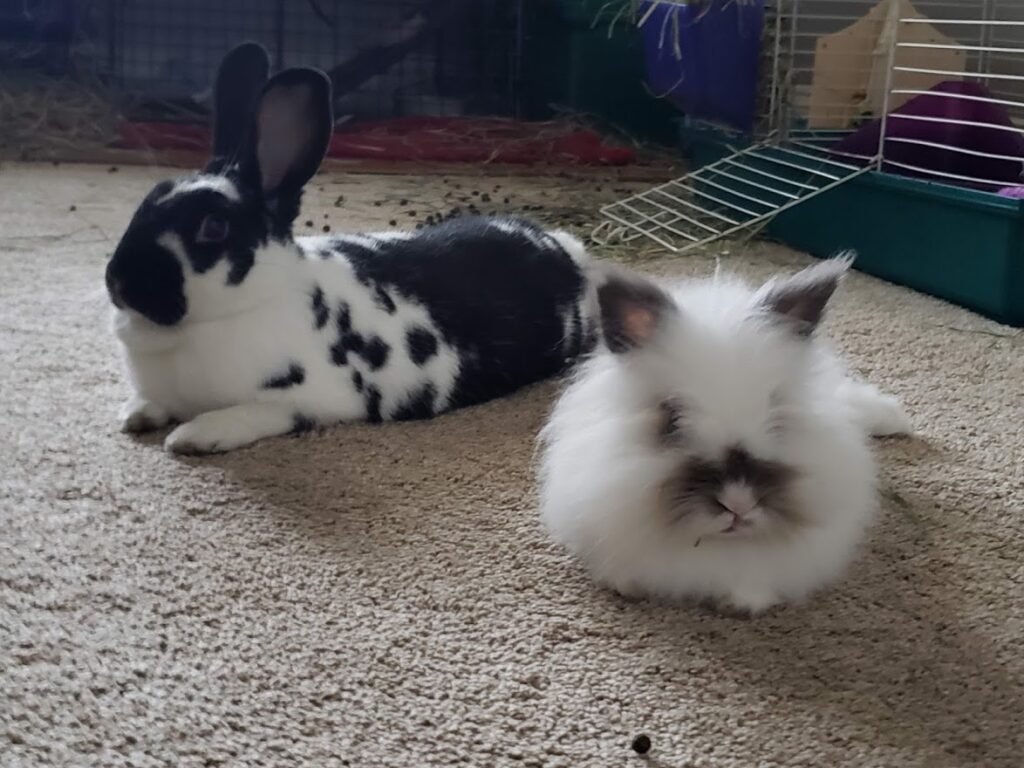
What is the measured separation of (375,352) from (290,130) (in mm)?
303

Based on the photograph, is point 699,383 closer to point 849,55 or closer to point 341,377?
point 341,377

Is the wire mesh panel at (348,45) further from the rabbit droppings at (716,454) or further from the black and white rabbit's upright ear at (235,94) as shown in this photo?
the rabbit droppings at (716,454)

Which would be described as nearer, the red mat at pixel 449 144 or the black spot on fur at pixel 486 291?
the black spot on fur at pixel 486 291

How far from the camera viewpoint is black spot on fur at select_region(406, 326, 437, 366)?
1.53 metres

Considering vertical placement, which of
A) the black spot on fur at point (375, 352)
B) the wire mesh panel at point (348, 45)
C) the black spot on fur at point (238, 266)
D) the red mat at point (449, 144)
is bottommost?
the black spot on fur at point (375, 352)

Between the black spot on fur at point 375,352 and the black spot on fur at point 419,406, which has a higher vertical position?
the black spot on fur at point 375,352

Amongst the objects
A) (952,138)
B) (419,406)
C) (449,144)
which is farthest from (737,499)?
(449,144)

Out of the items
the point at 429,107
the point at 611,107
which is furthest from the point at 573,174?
the point at 429,107

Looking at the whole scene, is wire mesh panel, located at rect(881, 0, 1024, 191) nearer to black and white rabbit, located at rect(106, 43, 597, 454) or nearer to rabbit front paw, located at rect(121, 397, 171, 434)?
black and white rabbit, located at rect(106, 43, 597, 454)

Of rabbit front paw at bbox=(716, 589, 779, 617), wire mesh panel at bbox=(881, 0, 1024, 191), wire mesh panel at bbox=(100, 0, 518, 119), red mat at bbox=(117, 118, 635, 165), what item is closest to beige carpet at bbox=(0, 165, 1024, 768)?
rabbit front paw at bbox=(716, 589, 779, 617)

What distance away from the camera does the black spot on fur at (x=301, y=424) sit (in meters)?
1.43

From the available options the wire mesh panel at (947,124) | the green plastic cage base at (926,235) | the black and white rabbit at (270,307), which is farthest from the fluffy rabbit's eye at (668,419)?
the wire mesh panel at (947,124)

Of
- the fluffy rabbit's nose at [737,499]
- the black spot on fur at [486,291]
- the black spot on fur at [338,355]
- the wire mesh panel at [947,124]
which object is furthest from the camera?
the wire mesh panel at [947,124]

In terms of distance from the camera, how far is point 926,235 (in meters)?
2.21
